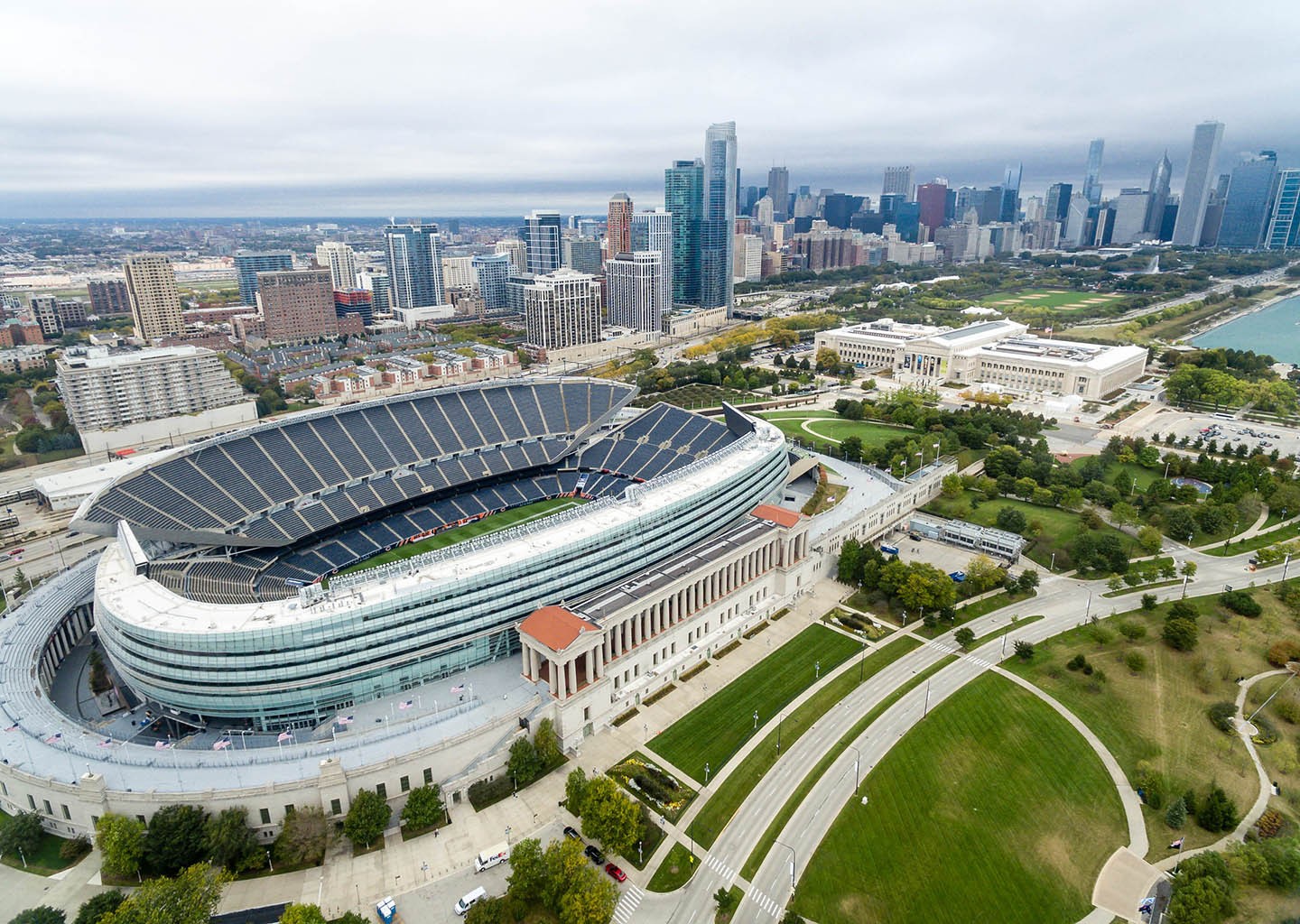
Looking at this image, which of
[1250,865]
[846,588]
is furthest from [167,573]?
[1250,865]

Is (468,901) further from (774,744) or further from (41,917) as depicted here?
(774,744)

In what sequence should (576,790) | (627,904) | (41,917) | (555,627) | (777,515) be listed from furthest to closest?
(777,515), (555,627), (576,790), (627,904), (41,917)

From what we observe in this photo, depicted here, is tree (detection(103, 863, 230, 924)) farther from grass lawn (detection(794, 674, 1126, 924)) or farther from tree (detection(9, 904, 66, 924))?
grass lawn (detection(794, 674, 1126, 924))

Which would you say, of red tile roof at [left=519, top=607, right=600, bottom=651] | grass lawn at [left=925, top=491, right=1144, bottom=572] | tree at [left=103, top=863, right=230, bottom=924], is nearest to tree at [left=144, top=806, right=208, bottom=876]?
tree at [left=103, top=863, right=230, bottom=924]

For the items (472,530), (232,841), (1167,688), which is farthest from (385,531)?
(1167,688)

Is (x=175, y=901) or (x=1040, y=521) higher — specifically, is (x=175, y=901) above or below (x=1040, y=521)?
above

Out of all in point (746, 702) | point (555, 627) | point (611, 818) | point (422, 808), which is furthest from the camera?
point (746, 702)
